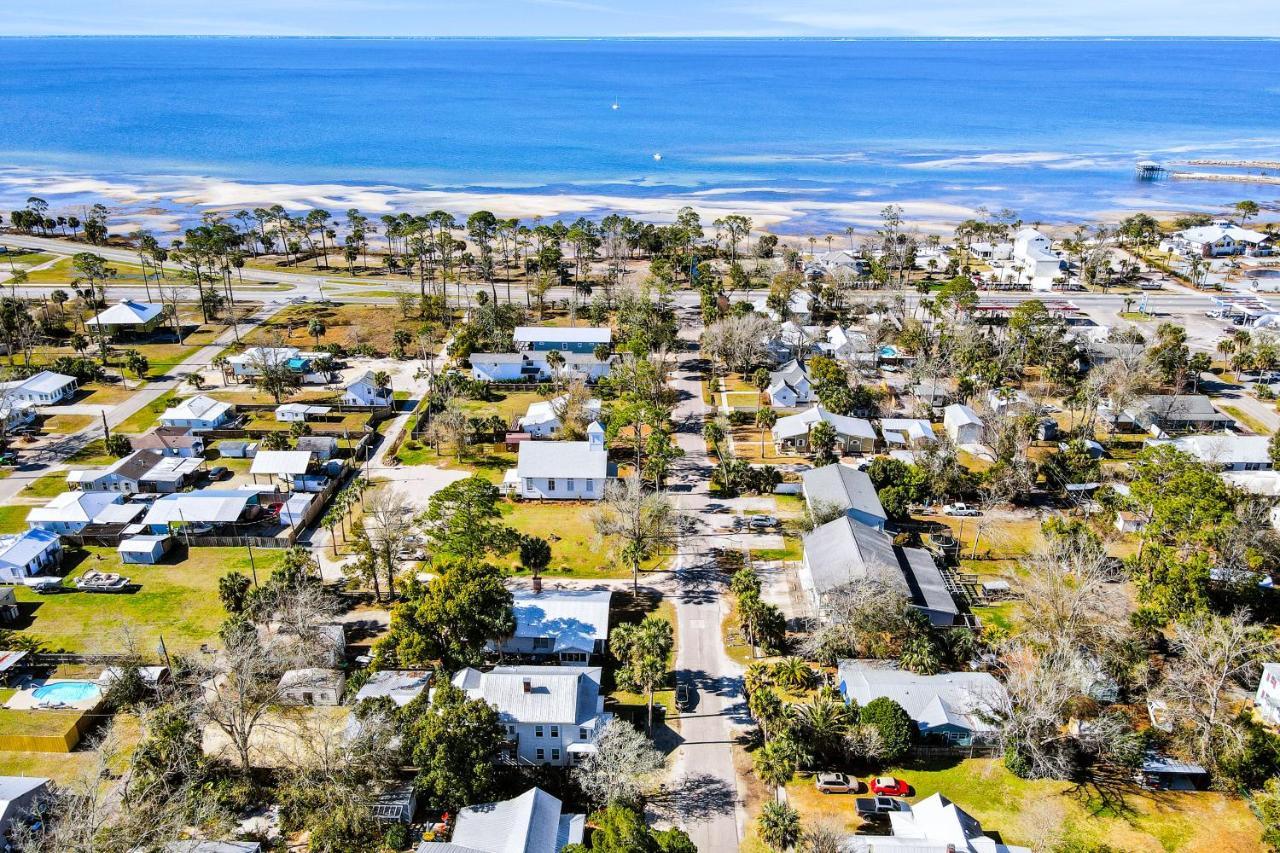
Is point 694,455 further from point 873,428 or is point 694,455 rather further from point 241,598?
point 241,598

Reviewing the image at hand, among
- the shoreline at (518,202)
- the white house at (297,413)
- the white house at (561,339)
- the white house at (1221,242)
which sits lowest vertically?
the white house at (297,413)

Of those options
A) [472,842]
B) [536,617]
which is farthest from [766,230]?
[472,842]

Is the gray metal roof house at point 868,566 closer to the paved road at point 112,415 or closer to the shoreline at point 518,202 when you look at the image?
the paved road at point 112,415

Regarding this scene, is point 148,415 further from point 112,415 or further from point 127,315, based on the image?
point 127,315

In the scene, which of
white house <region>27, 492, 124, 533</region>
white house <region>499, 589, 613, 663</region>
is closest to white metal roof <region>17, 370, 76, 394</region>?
white house <region>27, 492, 124, 533</region>

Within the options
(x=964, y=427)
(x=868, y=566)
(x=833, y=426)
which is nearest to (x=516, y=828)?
(x=868, y=566)

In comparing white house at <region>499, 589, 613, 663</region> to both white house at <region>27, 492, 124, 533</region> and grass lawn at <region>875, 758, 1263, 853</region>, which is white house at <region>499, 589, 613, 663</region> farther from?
white house at <region>27, 492, 124, 533</region>

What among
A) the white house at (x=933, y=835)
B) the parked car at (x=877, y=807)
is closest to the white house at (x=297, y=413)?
the parked car at (x=877, y=807)
